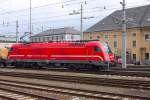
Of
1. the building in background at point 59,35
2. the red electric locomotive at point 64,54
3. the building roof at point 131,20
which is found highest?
the building roof at point 131,20

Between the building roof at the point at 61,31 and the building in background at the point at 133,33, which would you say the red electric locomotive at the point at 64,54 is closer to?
the building in background at the point at 133,33

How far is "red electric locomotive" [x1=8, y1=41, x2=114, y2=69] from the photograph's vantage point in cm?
3581

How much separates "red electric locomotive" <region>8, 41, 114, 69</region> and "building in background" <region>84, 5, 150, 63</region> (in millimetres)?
28340

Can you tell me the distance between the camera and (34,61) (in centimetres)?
4328

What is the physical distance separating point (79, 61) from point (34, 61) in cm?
804

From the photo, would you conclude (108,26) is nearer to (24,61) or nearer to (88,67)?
(24,61)

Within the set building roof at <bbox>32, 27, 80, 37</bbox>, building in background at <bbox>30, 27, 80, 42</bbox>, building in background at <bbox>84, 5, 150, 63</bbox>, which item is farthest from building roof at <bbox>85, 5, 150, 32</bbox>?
building roof at <bbox>32, 27, 80, 37</bbox>

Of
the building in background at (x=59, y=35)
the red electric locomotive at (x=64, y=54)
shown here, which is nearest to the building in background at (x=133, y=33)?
the building in background at (x=59, y=35)

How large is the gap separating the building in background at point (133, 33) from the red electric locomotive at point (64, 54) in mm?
28340

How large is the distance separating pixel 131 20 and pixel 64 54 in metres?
34.9

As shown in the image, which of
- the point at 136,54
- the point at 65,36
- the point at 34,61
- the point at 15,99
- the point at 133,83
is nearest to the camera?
the point at 15,99

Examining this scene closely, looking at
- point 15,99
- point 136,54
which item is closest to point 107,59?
point 15,99

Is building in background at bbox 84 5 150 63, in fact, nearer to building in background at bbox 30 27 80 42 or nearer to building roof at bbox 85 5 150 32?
building roof at bbox 85 5 150 32

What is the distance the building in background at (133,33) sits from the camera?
241 feet
